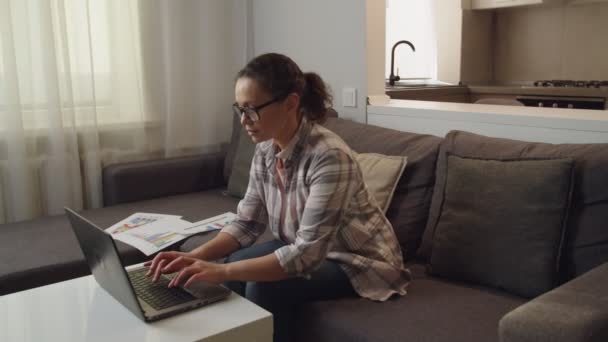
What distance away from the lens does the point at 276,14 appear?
317 centimetres

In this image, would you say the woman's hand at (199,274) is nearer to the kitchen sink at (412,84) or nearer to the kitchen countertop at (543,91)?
the kitchen sink at (412,84)

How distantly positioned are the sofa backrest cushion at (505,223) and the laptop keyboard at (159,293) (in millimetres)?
805

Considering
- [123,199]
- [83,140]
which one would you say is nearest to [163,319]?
[123,199]

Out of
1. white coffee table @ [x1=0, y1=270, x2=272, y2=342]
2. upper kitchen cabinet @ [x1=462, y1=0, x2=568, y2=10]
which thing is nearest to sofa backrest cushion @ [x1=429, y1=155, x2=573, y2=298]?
white coffee table @ [x1=0, y1=270, x2=272, y2=342]

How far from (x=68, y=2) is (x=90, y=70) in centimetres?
31

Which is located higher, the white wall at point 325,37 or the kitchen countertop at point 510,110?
the white wall at point 325,37

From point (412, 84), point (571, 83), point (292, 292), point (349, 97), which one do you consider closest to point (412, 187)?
point (292, 292)

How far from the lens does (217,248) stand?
1.69 m

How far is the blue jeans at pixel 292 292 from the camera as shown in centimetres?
157

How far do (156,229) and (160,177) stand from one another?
1.90ft

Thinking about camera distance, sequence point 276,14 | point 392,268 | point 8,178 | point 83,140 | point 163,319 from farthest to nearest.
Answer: point 276,14
point 83,140
point 8,178
point 392,268
point 163,319

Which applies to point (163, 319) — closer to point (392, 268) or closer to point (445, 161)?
point (392, 268)

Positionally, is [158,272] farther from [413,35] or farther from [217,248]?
[413,35]

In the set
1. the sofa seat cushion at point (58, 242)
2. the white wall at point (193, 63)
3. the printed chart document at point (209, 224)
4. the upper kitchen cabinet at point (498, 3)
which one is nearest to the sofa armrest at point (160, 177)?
the sofa seat cushion at point (58, 242)
